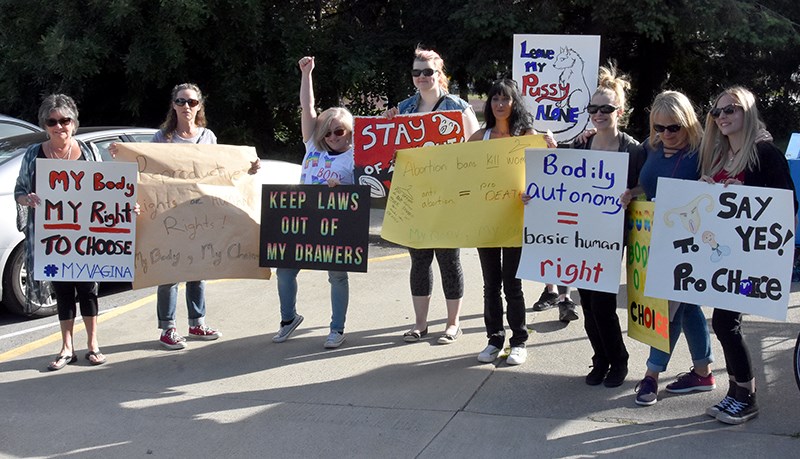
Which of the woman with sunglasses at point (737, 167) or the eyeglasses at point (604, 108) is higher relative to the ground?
the eyeglasses at point (604, 108)

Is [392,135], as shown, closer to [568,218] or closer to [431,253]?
[431,253]

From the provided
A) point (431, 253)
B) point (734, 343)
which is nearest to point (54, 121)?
point (431, 253)

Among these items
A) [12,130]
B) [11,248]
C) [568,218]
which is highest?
[12,130]

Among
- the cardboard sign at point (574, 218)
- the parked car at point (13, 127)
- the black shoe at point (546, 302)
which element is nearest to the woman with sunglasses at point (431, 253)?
the cardboard sign at point (574, 218)

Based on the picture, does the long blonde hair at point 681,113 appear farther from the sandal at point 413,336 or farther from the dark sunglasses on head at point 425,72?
the sandal at point 413,336

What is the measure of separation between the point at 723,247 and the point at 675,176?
481mm

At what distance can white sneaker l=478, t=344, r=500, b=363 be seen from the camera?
18.1 ft

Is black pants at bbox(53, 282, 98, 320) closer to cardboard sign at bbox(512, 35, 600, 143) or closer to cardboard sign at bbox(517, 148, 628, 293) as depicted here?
cardboard sign at bbox(517, 148, 628, 293)

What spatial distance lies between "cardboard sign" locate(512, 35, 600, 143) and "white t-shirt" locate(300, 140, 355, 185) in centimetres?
176

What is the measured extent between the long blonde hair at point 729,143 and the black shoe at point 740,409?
3.75 ft

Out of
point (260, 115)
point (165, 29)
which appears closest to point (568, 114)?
point (165, 29)

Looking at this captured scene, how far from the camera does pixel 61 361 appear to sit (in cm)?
566

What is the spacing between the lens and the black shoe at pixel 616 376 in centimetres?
501

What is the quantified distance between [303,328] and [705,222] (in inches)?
125
